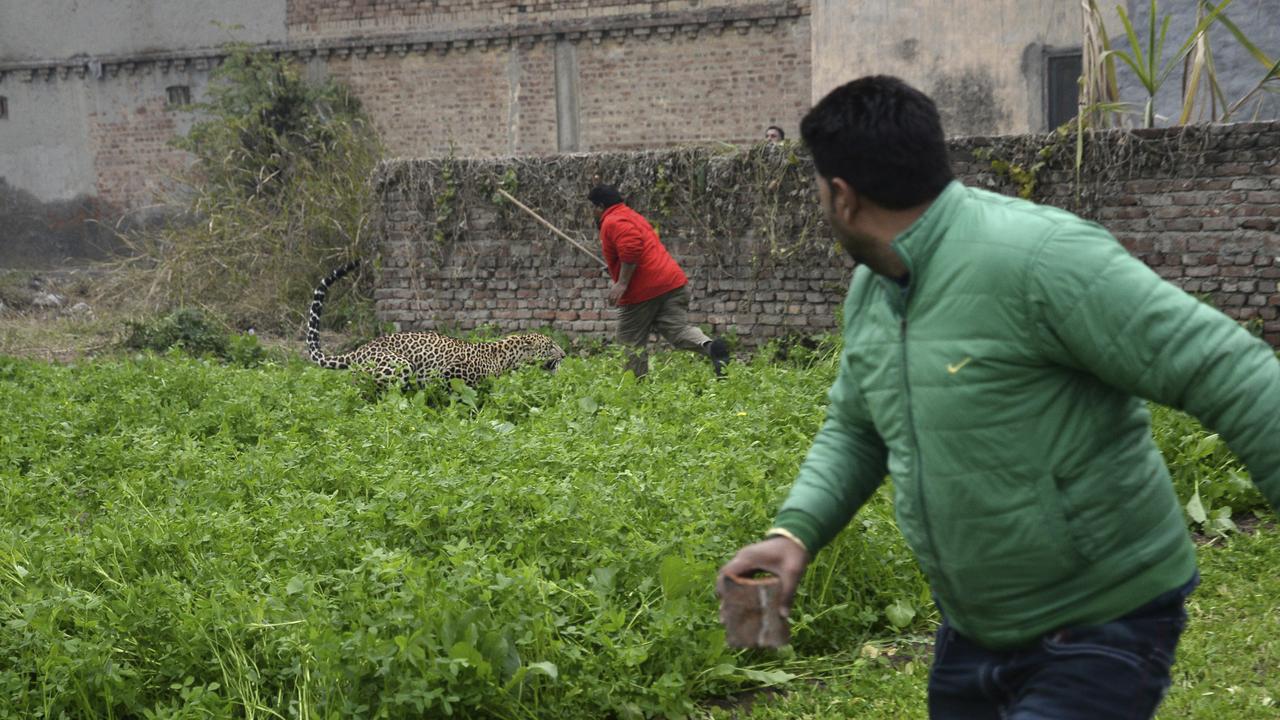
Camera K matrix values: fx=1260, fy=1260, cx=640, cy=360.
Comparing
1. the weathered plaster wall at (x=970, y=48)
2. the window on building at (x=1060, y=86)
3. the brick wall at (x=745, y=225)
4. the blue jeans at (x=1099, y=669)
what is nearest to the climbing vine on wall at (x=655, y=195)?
the brick wall at (x=745, y=225)

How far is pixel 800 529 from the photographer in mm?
2639

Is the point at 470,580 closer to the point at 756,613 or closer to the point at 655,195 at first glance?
the point at 756,613

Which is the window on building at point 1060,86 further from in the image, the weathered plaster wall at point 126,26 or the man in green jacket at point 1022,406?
the man in green jacket at point 1022,406

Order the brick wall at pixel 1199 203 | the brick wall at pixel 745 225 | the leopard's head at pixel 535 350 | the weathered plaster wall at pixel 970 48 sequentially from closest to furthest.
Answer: the brick wall at pixel 1199 203, the brick wall at pixel 745 225, the leopard's head at pixel 535 350, the weathered plaster wall at pixel 970 48

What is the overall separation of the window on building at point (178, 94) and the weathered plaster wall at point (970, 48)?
40.3ft

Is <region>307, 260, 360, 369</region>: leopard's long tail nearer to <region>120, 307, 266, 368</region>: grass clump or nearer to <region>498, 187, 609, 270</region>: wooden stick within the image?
<region>120, 307, 266, 368</region>: grass clump

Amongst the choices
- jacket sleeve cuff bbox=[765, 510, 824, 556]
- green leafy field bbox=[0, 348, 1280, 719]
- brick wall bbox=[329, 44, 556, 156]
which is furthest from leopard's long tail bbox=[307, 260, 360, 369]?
jacket sleeve cuff bbox=[765, 510, 824, 556]

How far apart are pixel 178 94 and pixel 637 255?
50.0ft

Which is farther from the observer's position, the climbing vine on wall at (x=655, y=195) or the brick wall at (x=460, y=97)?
the brick wall at (x=460, y=97)

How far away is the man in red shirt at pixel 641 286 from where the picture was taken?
34.7 feet

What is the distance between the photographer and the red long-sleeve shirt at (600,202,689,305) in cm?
1054

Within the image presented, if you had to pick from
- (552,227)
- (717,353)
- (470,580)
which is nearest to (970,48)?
(552,227)

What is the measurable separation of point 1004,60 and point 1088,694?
1510cm

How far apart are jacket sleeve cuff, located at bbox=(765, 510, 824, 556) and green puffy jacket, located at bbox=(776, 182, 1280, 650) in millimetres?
215
